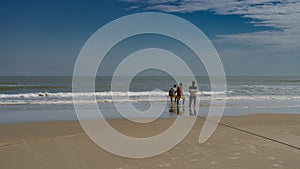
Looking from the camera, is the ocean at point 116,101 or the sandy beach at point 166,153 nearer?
the sandy beach at point 166,153

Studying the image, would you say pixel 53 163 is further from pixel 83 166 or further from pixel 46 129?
pixel 46 129

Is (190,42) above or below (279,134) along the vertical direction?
above

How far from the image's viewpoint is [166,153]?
299 inches

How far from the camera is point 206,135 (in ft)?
32.1

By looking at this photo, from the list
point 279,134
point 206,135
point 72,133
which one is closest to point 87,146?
point 72,133

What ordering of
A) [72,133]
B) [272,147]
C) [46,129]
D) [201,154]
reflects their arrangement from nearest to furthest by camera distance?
[201,154], [272,147], [72,133], [46,129]

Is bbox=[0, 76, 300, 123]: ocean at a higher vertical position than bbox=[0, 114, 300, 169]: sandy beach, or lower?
higher

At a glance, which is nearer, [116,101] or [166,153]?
[166,153]

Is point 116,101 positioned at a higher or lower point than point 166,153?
higher

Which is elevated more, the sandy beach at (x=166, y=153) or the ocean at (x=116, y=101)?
the ocean at (x=116, y=101)

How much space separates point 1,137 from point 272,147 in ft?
25.3

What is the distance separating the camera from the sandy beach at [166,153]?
6660 millimetres

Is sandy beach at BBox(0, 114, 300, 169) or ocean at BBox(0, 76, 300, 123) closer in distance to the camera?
sandy beach at BBox(0, 114, 300, 169)

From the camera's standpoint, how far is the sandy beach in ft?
21.9
